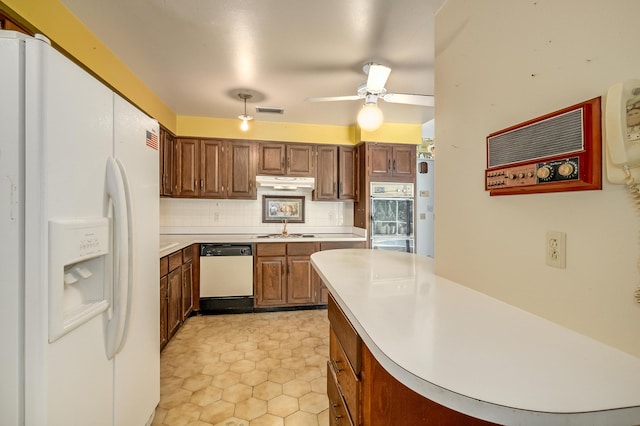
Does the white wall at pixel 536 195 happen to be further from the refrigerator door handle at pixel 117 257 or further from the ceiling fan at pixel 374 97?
the refrigerator door handle at pixel 117 257

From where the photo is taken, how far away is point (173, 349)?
262cm

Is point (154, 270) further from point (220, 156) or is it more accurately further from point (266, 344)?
point (220, 156)

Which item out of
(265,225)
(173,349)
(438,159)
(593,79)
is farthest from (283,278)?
(593,79)

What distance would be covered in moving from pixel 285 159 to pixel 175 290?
207 centimetres

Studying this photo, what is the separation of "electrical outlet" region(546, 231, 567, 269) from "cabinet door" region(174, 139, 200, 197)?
3.65m

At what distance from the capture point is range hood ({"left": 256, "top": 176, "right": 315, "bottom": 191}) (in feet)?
12.4

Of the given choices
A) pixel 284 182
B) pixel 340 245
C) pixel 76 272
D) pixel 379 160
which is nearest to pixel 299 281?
pixel 340 245

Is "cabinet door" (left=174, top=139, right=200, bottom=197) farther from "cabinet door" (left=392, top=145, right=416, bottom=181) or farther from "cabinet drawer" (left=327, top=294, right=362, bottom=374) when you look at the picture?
"cabinet drawer" (left=327, top=294, right=362, bottom=374)

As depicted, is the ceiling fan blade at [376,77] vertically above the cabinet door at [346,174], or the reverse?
the ceiling fan blade at [376,77]

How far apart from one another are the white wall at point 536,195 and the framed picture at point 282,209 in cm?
277

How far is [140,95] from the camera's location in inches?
106

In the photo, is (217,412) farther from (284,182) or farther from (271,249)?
(284,182)

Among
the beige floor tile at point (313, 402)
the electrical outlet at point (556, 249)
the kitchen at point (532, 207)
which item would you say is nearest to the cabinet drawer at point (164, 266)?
the beige floor tile at point (313, 402)

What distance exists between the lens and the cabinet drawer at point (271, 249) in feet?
11.6
